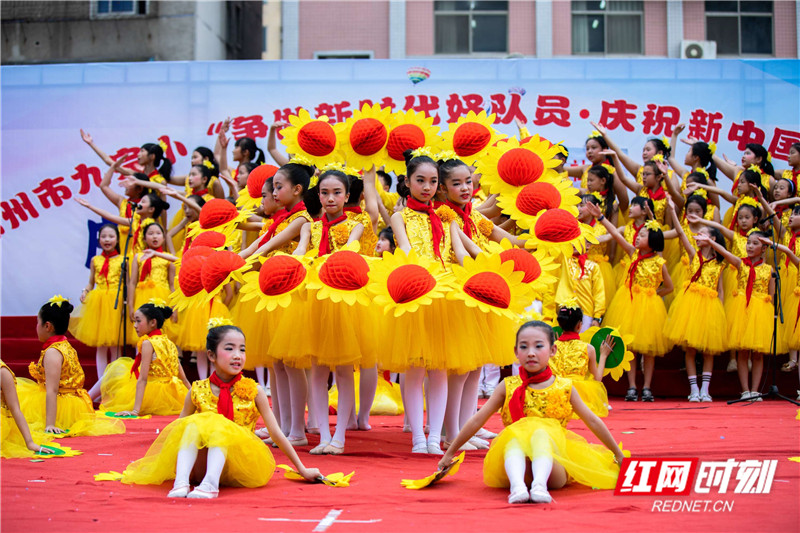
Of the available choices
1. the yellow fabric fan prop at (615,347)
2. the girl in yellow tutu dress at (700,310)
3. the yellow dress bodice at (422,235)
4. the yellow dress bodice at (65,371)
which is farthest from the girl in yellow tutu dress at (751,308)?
the yellow dress bodice at (65,371)

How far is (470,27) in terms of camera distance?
1580 cm

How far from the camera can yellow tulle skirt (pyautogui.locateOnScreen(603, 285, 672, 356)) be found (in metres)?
7.69

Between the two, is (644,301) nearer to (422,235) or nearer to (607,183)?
(607,183)

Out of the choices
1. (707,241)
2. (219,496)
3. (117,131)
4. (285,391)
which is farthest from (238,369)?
(117,131)

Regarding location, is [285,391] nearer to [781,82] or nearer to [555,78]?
[555,78]

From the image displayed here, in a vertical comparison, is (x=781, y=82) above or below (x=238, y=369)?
above

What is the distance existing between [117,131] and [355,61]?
245 centimetres

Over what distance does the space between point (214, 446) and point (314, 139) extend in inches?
89.2

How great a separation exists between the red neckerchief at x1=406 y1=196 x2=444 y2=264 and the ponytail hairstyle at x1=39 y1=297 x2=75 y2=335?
2502 mm

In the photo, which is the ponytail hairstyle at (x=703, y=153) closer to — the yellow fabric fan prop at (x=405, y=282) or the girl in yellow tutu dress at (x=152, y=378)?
the yellow fabric fan prop at (x=405, y=282)

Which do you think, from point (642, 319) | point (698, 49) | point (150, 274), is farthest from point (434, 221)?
point (698, 49)

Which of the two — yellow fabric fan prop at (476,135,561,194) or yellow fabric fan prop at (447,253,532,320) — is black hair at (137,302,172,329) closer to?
yellow fabric fan prop at (476,135,561,194)

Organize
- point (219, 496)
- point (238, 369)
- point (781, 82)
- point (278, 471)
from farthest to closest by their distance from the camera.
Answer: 1. point (781, 82)
2. point (278, 471)
3. point (238, 369)
4. point (219, 496)

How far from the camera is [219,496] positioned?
3.89 meters
